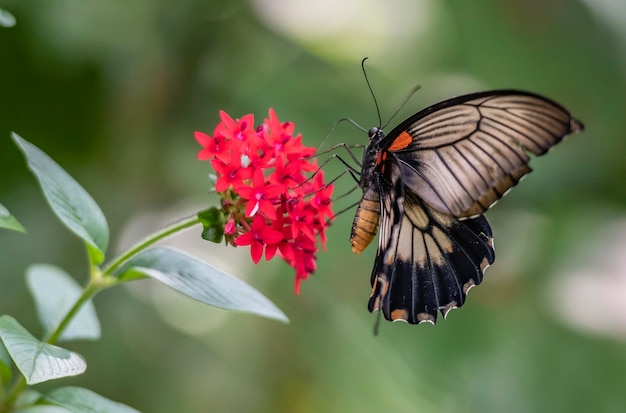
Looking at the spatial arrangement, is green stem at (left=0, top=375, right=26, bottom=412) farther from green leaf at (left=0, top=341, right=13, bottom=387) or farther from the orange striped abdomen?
the orange striped abdomen

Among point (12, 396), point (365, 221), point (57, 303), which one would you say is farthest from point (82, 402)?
point (365, 221)

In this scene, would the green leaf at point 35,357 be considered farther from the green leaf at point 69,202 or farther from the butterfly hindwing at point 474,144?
the butterfly hindwing at point 474,144

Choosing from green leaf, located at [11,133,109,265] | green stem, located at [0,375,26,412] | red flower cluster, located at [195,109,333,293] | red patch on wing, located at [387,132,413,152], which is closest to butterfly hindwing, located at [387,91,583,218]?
red patch on wing, located at [387,132,413,152]

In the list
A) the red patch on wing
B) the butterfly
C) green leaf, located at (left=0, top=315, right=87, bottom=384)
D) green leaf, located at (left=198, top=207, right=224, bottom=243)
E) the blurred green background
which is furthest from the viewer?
the blurred green background

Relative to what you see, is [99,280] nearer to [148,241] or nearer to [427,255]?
[148,241]

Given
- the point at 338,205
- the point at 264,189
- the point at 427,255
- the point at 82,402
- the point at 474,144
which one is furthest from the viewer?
the point at 338,205

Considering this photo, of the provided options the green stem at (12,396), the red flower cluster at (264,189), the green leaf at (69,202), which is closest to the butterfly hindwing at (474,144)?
the red flower cluster at (264,189)
